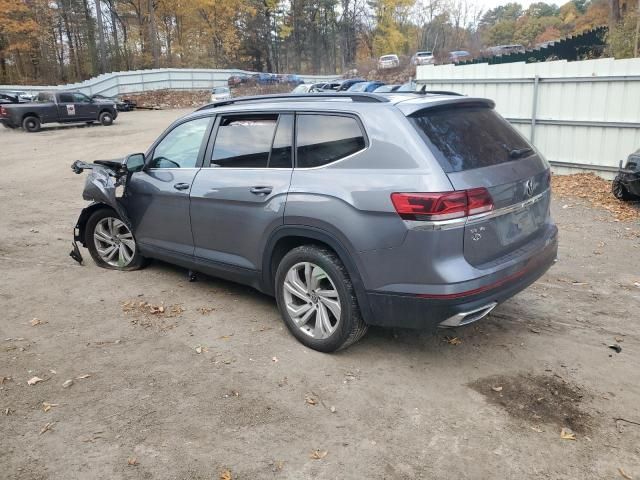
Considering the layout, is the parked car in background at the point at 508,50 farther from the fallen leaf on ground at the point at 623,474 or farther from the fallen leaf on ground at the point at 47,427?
the fallen leaf on ground at the point at 47,427

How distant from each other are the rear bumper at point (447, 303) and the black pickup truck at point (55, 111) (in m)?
22.8

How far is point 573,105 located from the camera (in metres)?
→ 9.74

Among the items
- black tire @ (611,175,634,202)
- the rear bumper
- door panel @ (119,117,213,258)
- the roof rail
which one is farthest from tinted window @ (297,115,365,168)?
black tire @ (611,175,634,202)

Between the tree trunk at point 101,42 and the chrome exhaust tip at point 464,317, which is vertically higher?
the tree trunk at point 101,42

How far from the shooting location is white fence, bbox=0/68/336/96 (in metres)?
37.6

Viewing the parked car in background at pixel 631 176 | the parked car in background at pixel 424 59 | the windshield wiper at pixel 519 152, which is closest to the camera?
the windshield wiper at pixel 519 152

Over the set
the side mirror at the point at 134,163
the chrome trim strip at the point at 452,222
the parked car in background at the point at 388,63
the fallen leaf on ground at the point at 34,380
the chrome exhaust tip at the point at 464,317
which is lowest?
the fallen leaf on ground at the point at 34,380

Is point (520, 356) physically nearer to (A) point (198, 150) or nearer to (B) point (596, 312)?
(B) point (596, 312)

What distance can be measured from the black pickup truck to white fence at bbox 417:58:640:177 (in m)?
18.3

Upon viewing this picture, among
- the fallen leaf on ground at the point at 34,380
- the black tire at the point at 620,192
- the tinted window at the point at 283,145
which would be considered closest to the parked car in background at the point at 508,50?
the black tire at the point at 620,192

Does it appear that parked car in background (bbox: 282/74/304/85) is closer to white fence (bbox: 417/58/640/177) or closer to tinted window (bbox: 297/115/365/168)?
white fence (bbox: 417/58/640/177)

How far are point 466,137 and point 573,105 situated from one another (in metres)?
7.62

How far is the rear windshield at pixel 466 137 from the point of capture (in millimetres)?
3184

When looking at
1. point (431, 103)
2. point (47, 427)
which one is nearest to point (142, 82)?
point (431, 103)
